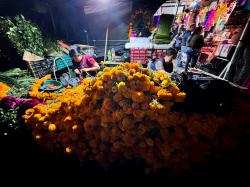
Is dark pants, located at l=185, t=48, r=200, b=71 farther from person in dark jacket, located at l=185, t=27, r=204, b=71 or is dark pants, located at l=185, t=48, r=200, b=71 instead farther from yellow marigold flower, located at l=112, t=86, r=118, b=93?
yellow marigold flower, located at l=112, t=86, r=118, b=93

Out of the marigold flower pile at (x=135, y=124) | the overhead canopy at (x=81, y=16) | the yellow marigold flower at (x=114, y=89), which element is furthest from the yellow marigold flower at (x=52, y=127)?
the overhead canopy at (x=81, y=16)

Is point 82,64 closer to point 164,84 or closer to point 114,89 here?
point 114,89

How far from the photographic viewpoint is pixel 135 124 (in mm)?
1858

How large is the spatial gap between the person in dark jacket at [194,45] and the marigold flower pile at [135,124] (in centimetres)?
705

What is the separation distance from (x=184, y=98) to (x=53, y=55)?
6.22 metres

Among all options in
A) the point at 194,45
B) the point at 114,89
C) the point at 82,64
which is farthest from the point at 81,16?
the point at 114,89

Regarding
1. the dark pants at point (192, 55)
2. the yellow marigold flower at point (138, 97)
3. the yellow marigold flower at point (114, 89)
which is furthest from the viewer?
the dark pants at point (192, 55)

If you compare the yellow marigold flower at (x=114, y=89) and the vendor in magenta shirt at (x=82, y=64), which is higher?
the yellow marigold flower at (x=114, y=89)

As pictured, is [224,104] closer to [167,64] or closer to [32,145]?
[32,145]

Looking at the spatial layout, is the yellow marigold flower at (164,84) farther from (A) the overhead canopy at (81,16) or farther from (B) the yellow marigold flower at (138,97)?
(A) the overhead canopy at (81,16)

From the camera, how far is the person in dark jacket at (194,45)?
784 cm

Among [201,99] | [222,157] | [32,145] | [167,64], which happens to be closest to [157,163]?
[222,157]

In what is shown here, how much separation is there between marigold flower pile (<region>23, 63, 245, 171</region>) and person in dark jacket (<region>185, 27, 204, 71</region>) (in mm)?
7055

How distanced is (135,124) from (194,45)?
7412 mm
